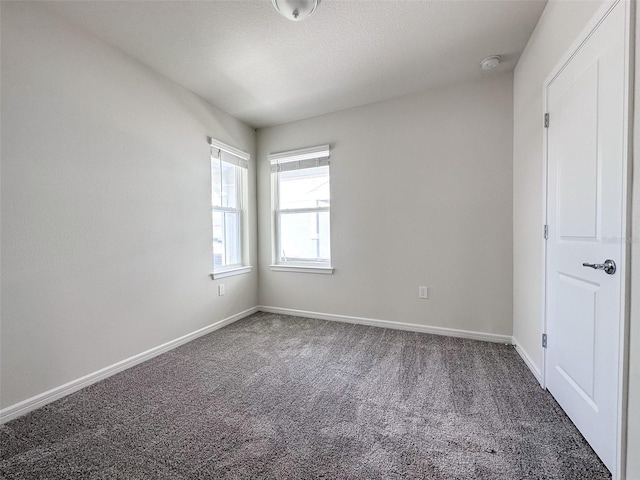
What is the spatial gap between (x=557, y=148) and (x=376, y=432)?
201 cm

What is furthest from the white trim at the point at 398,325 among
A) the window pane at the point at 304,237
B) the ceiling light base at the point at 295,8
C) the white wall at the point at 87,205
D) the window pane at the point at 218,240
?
the ceiling light base at the point at 295,8

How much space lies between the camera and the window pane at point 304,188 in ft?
11.4

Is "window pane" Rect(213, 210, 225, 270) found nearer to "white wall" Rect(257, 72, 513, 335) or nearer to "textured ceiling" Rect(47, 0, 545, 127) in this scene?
"white wall" Rect(257, 72, 513, 335)

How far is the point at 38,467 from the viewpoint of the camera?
51.1 inches

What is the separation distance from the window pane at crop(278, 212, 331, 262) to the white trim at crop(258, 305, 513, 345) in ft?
2.30

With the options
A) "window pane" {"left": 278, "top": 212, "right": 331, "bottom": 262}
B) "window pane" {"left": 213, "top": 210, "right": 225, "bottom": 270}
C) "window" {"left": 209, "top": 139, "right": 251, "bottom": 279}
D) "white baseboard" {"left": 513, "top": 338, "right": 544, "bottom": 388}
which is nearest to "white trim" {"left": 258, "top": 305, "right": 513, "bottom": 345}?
"white baseboard" {"left": 513, "top": 338, "right": 544, "bottom": 388}

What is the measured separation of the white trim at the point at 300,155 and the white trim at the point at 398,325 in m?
2.01

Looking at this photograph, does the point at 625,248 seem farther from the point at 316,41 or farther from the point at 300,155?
the point at 300,155

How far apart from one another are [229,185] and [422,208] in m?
2.37

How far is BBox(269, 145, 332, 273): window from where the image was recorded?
346 centimetres

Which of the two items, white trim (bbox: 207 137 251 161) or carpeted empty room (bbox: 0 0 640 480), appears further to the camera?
white trim (bbox: 207 137 251 161)

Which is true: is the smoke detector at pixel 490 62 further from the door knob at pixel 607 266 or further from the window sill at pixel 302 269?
the window sill at pixel 302 269

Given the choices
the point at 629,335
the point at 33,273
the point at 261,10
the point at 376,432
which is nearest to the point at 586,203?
the point at 629,335

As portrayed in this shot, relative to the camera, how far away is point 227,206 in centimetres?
344
